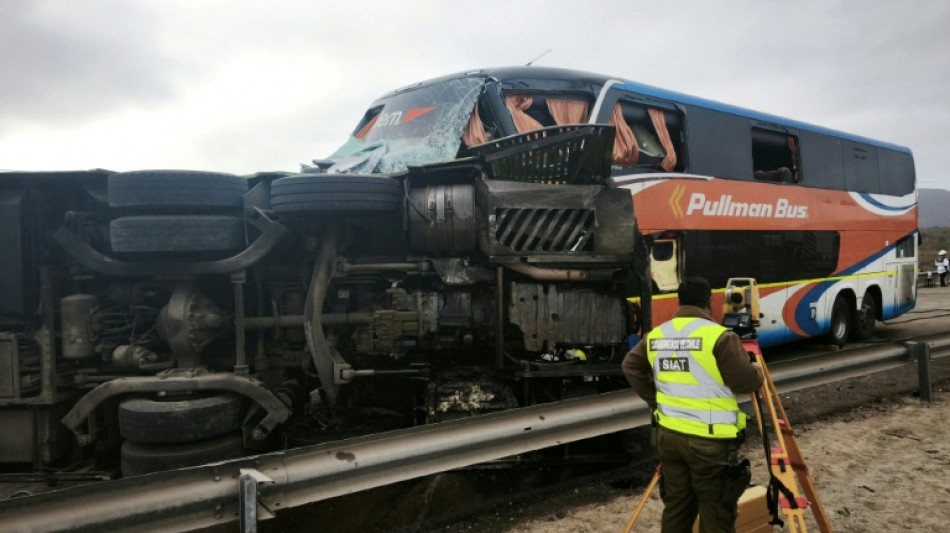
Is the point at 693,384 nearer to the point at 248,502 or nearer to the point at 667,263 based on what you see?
the point at 248,502

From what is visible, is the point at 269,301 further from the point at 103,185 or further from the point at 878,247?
the point at 878,247

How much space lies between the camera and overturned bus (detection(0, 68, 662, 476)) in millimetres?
3607

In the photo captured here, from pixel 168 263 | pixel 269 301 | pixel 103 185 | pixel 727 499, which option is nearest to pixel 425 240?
pixel 269 301

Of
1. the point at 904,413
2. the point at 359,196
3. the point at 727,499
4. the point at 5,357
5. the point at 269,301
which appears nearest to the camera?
the point at 727,499

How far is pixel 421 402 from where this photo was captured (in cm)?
449

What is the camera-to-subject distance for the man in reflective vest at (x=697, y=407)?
7.97ft

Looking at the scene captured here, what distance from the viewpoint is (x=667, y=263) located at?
21.6 feet

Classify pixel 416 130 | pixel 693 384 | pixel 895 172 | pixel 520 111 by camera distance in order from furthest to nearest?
1. pixel 895 172
2. pixel 520 111
3. pixel 416 130
4. pixel 693 384

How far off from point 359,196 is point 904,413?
216 inches

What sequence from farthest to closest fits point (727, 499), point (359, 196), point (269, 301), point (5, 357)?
point (269, 301) → point (359, 196) → point (5, 357) → point (727, 499)

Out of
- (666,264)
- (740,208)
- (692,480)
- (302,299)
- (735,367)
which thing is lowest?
(692,480)

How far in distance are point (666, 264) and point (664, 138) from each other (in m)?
1.51

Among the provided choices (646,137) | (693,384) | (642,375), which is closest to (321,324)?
(642,375)

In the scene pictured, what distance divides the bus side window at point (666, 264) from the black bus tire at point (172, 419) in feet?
15.8
